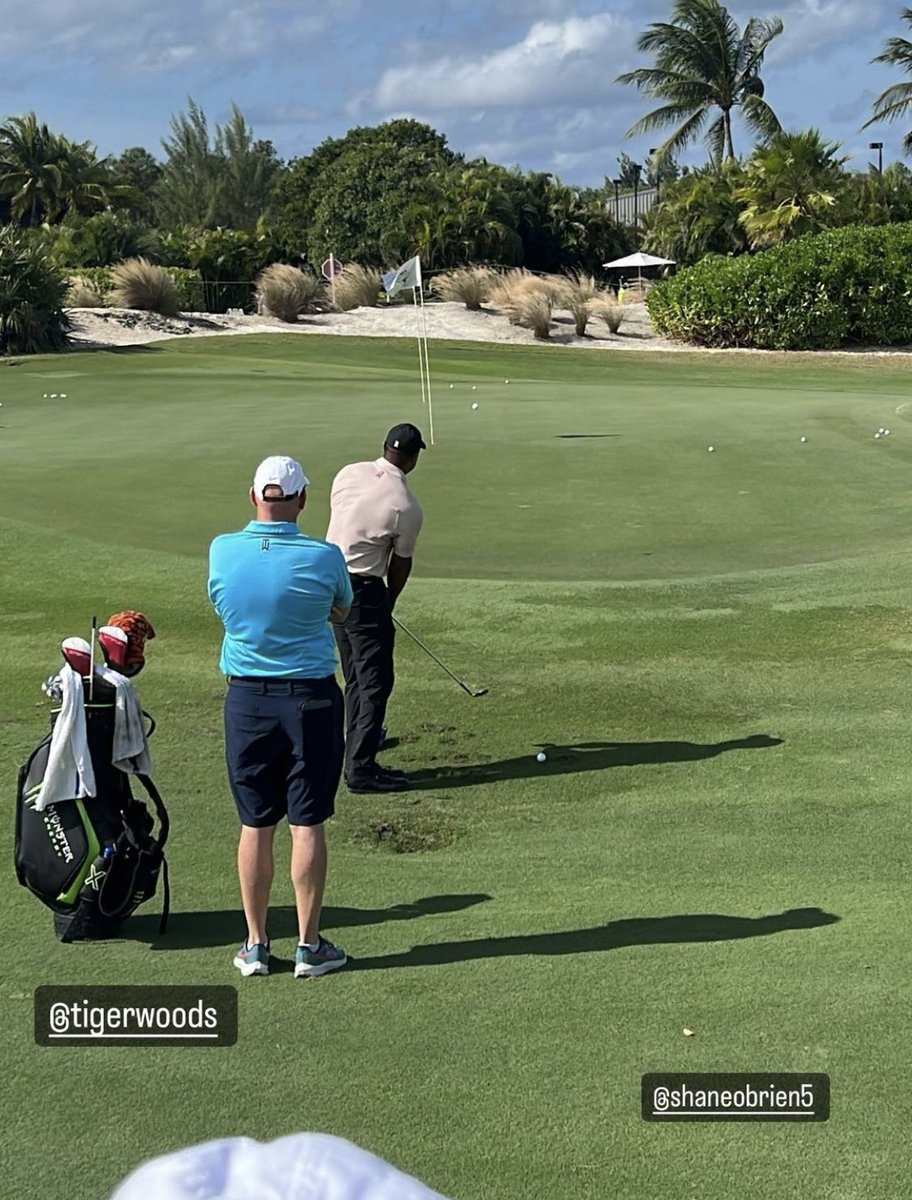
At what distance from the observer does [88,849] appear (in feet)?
15.6

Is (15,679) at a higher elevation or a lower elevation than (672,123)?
lower

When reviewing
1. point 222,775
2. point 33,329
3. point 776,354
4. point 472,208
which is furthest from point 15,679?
point 472,208

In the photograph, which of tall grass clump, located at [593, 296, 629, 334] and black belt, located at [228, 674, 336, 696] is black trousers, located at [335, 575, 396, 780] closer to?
black belt, located at [228, 674, 336, 696]

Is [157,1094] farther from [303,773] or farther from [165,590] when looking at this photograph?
[165,590]

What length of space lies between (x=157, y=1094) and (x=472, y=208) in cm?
4724

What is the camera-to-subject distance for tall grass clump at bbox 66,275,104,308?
3897 cm

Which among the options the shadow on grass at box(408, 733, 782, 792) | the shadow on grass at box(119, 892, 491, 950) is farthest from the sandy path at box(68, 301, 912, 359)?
the shadow on grass at box(119, 892, 491, 950)

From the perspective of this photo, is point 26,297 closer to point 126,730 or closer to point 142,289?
point 142,289

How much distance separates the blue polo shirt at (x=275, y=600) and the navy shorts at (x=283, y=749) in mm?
62

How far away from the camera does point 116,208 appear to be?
62750 millimetres

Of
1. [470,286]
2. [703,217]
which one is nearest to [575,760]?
[470,286]

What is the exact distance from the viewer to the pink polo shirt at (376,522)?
A: 23.3ft

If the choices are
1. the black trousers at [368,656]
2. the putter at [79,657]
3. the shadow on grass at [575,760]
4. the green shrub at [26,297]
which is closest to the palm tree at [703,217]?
the green shrub at [26,297]

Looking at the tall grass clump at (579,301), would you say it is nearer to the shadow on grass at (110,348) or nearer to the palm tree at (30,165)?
the shadow on grass at (110,348)
